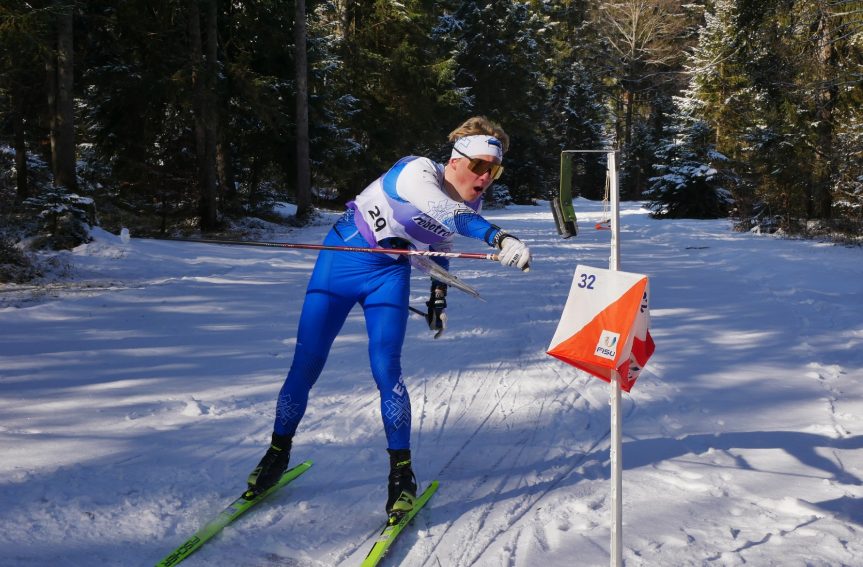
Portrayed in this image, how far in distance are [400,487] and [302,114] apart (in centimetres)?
1861

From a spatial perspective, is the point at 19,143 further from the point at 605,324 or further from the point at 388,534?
the point at 605,324

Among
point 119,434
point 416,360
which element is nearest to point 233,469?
point 119,434

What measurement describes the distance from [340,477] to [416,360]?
2701 mm

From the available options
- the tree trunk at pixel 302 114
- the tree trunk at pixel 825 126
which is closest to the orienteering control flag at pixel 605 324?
the tree trunk at pixel 825 126

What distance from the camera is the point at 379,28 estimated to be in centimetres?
2936

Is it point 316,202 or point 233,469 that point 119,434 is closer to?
point 233,469

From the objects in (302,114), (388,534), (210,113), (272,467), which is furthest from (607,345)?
(302,114)

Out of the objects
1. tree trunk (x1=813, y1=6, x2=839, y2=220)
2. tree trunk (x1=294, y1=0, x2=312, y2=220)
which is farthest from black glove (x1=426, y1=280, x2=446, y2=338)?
tree trunk (x1=294, y1=0, x2=312, y2=220)

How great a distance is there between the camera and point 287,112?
2162 cm

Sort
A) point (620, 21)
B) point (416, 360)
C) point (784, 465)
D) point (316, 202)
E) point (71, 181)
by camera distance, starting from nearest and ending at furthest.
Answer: point (784, 465), point (416, 360), point (71, 181), point (316, 202), point (620, 21)

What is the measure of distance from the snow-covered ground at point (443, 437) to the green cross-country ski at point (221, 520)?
2.3 inches

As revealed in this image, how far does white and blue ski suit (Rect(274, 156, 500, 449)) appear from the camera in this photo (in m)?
3.59

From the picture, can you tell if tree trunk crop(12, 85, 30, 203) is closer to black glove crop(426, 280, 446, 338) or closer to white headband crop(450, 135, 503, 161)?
black glove crop(426, 280, 446, 338)

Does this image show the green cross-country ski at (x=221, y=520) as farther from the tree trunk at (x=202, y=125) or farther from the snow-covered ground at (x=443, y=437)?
the tree trunk at (x=202, y=125)
